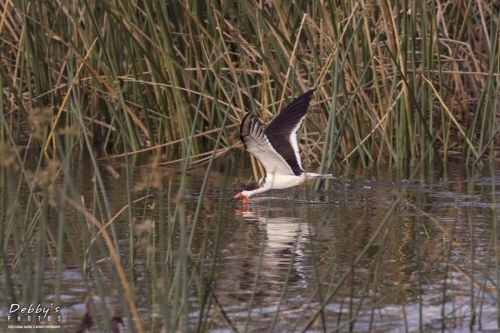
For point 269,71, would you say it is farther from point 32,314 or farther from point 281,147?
point 32,314

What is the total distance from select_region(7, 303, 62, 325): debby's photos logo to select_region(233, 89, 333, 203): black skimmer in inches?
124

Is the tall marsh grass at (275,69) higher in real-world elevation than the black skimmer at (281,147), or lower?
higher

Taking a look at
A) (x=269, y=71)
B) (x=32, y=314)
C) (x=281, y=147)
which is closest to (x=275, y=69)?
(x=269, y=71)

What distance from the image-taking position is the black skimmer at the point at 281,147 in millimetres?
7059

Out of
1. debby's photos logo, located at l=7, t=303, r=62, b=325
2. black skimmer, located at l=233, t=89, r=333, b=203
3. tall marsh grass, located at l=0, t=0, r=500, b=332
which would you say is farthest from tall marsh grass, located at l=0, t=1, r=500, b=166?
debby's photos logo, located at l=7, t=303, r=62, b=325

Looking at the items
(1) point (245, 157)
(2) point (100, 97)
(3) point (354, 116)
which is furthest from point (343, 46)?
(2) point (100, 97)

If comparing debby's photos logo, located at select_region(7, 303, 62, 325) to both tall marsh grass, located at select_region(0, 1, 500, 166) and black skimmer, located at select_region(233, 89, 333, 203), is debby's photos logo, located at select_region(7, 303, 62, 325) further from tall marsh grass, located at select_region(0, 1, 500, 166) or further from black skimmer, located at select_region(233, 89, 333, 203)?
tall marsh grass, located at select_region(0, 1, 500, 166)

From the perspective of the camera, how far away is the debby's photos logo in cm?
330

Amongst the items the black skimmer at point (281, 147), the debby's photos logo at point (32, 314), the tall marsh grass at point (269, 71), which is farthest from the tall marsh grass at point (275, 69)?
the debby's photos logo at point (32, 314)

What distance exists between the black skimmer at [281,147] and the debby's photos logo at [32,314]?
10.3ft

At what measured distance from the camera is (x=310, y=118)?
8.73m

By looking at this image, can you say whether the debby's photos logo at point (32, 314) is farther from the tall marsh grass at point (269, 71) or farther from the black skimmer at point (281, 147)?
Result: the tall marsh grass at point (269, 71)

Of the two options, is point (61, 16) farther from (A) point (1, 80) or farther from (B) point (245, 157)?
(B) point (245, 157)

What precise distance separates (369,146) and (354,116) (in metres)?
0.33
